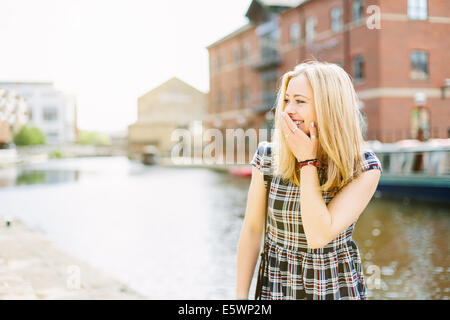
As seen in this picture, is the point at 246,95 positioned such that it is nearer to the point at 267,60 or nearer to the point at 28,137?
the point at 267,60

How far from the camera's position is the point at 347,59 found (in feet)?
65.1

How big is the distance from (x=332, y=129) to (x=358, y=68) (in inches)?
821

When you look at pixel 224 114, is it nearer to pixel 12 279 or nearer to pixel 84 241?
pixel 84 241

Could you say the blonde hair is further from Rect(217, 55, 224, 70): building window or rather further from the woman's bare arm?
Rect(217, 55, 224, 70): building window

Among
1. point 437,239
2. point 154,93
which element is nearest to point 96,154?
point 437,239

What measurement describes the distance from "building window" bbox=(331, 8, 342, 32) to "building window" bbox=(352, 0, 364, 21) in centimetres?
94

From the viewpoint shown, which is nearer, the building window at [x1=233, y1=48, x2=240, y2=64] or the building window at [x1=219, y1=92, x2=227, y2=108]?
the building window at [x1=233, y1=48, x2=240, y2=64]

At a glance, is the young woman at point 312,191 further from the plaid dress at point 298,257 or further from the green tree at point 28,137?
the green tree at point 28,137

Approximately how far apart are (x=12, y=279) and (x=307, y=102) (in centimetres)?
386

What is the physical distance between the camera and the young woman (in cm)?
160

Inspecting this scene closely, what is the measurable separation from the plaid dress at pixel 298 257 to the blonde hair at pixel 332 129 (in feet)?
0.19

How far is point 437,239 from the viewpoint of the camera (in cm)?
764

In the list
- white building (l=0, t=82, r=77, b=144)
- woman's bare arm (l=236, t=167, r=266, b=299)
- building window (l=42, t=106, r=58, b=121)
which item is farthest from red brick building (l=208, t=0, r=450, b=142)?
woman's bare arm (l=236, t=167, r=266, b=299)

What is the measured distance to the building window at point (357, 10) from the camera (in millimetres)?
18806
